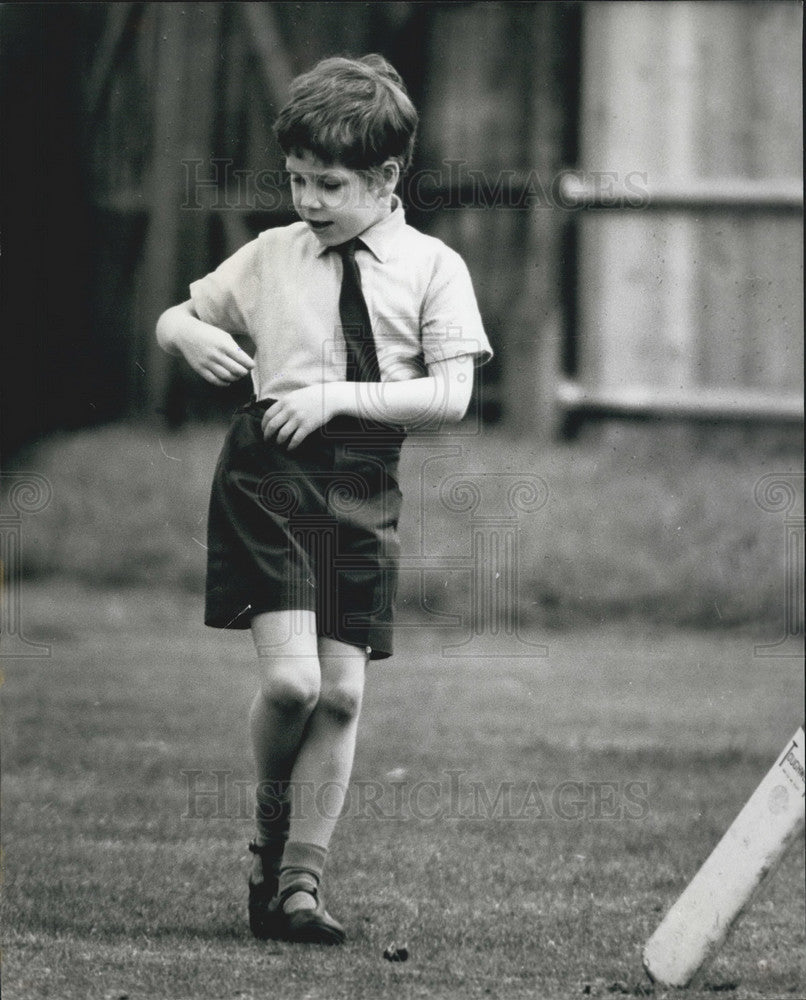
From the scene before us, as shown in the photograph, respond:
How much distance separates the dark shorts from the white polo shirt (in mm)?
93

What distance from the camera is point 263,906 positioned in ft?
9.72

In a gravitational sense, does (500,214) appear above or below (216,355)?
above

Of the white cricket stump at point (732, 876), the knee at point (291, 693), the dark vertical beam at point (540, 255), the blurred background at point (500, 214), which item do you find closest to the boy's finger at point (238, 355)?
the knee at point (291, 693)

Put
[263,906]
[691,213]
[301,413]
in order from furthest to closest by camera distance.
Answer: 1. [691,213]
2. [263,906]
3. [301,413]

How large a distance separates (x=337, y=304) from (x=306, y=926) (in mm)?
998

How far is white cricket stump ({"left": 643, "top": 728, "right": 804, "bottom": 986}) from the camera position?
8.20 ft

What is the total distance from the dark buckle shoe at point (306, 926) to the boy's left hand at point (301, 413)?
737 mm

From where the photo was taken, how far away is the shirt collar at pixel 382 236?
2975 mm

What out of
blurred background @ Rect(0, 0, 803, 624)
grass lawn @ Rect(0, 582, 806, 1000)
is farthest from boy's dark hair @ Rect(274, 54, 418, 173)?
blurred background @ Rect(0, 0, 803, 624)

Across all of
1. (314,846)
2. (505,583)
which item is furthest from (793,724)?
(314,846)

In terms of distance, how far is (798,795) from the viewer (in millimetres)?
2471

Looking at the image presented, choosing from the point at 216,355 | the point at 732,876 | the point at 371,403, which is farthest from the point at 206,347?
the point at 732,876

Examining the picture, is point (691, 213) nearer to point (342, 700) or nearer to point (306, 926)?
point (342, 700)

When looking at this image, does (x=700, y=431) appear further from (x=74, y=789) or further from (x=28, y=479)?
(x=74, y=789)
